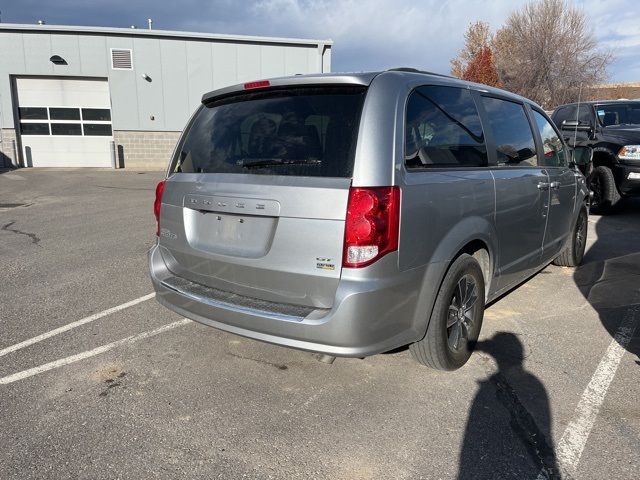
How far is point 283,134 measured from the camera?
2.96m

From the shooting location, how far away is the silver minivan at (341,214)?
265 centimetres

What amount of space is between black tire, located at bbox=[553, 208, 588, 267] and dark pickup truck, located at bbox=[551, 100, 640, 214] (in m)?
3.40

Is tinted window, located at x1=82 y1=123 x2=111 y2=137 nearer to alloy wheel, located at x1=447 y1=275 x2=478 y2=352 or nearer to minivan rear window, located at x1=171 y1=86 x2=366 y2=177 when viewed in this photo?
minivan rear window, located at x1=171 y1=86 x2=366 y2=177

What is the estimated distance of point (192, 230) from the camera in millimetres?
3268

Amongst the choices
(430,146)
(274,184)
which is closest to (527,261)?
(430,146)

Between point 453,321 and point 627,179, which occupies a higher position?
point 627,179

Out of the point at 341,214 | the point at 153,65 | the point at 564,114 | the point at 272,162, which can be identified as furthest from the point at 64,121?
the point at 341,214

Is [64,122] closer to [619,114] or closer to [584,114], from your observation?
[584,114]

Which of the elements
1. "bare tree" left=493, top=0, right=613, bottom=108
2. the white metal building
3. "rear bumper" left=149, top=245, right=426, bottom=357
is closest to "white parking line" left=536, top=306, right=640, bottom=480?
"rear bumper" left=149, top=245, right=426, bottom=357

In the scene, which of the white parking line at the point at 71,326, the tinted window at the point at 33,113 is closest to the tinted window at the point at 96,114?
the tinted window at the point at 33,113

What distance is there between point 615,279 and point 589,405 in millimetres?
3112

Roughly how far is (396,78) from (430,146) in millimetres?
454

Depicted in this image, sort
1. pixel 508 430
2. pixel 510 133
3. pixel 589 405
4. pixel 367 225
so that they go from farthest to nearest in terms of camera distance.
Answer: pixel 510 133 → pixel 589 405 → pixel 508 430 → pixel 367 225

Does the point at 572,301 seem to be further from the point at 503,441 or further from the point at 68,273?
the point at 68,273
